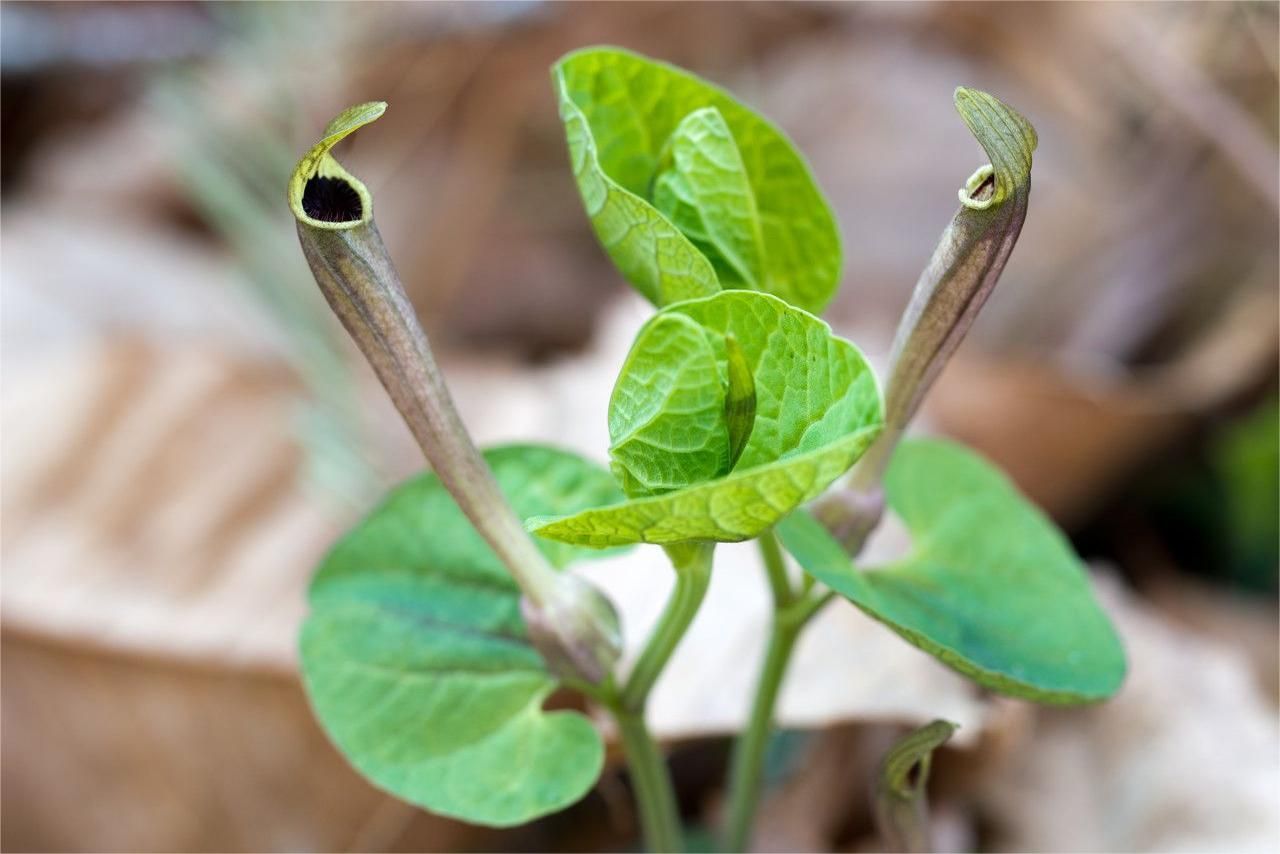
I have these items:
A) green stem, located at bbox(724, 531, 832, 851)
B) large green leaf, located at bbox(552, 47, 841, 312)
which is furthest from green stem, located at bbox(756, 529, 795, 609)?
large green leaf, located at bbox(552, 47, 841, 312)

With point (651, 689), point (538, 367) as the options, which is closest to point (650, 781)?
point (651, 689)

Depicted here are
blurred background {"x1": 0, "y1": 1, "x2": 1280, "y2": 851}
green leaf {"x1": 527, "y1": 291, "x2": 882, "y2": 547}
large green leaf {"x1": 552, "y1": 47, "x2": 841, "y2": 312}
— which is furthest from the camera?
blurred background {"x1": 0, "y1": 1, "x2": 1280, "y2": 851}

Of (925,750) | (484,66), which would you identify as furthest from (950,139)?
(925,750)

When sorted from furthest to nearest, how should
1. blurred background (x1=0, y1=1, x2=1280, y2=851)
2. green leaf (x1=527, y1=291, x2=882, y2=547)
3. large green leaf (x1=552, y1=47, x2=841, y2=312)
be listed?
1. blurred background (x1=0, y1=1, x2=1280, y2=851)
2. large green leaf (x1=552, y1=47, x2=841, y2=312)
3. green leaf (x1=527, y1=291, x2=882, y2=547)

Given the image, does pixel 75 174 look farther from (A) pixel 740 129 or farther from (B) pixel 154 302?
(A) pixel 740 129

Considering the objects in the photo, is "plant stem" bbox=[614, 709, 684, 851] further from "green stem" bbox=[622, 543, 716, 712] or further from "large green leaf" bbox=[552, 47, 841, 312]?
"large green leaf" bbox=[552, 47, 841, 312]

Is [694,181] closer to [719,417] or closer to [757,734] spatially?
[719,417]

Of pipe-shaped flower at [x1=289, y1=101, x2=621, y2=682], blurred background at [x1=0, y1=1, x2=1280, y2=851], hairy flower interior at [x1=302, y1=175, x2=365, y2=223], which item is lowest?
blurred background at [x1=0, y1=1, x2=1280, y2=851]
